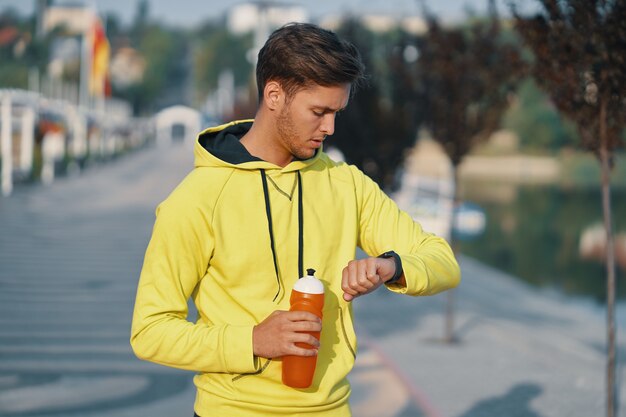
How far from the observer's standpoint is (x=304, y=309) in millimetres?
2270

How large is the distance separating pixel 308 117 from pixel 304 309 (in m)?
0.48

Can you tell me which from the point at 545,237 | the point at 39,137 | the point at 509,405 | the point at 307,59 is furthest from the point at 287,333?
the point at 39,137

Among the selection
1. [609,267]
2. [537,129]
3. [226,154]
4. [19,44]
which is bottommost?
[537,129]

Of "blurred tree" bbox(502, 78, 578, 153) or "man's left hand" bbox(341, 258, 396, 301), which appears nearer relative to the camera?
"man's left hand" bbox(341, 258, 396, 301)

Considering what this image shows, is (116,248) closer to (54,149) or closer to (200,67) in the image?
(54,149)

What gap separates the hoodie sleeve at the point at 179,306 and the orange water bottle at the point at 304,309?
0.30 ft

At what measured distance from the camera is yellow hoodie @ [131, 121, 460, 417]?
2.39m

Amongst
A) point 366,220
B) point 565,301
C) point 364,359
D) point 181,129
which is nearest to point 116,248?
point 565,301

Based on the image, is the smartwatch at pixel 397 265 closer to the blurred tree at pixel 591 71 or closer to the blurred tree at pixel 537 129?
the blurred tree at pixel 591 71

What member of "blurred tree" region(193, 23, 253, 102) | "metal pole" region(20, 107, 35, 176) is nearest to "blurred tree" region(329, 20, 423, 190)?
"metal pole" region(20, 107, 35, 176)

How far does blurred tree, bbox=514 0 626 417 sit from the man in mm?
3867

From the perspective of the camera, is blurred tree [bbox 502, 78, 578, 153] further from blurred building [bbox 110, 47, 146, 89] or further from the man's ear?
blurred building [bbox 110, 47, 146, 89]

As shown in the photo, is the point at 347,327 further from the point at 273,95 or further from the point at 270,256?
the point at 273,95

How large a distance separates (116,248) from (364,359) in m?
10.0
